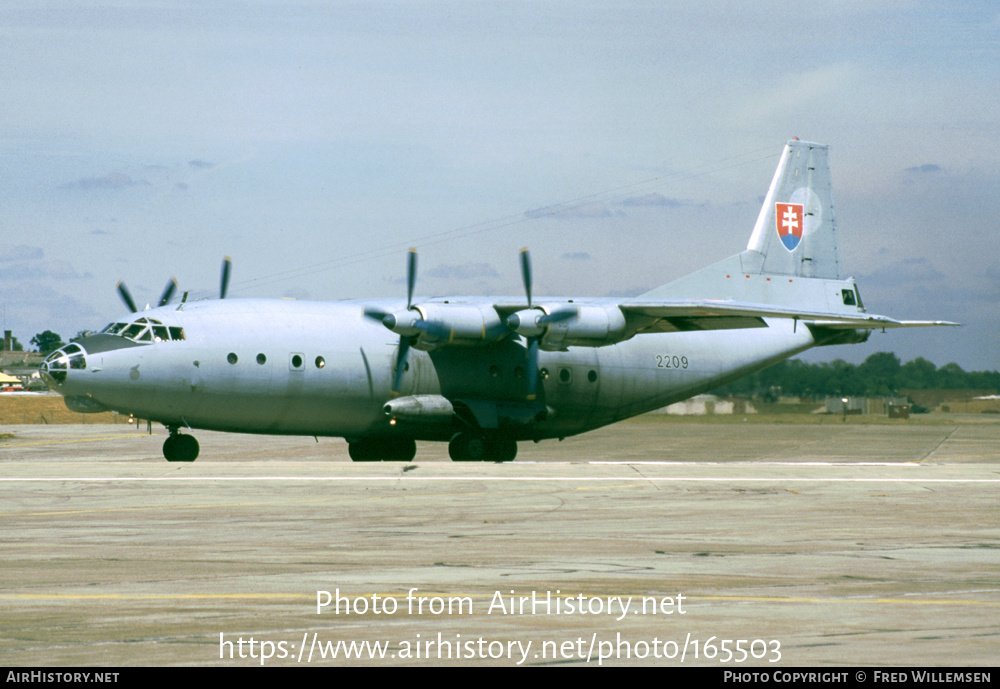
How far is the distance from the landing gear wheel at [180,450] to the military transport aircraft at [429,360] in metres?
0.04

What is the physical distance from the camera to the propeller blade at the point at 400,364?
29562mm

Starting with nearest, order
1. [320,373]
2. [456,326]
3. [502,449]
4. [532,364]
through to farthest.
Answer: [320,373] → [456,326] → [532,364] → [502,449]

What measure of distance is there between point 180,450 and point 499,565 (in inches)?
726

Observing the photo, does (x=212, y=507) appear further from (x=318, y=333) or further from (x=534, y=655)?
(x=318, y=333)

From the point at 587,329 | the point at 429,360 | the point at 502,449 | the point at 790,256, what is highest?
the point at 790,256

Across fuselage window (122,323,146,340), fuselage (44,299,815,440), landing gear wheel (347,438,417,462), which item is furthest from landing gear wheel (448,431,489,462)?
fuselage window (122,323,146,340)

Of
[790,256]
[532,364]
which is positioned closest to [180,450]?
[532,364]

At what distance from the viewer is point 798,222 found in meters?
38.0

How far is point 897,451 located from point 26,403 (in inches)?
2995

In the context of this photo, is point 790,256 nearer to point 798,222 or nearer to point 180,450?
point 798,222

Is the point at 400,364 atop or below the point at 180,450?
atop

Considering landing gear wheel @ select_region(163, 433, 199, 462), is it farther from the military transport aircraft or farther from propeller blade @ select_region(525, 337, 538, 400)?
propeller blade @ select_region(525, 337, 538, 400)

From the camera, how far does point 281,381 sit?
28.4m

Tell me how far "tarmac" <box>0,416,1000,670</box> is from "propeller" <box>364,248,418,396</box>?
683 centimetres
